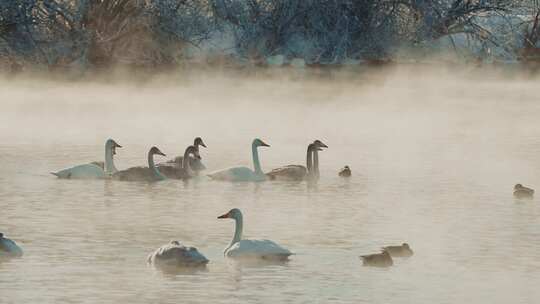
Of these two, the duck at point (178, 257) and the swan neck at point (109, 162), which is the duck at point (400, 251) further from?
the swan neck at point (109, 162)

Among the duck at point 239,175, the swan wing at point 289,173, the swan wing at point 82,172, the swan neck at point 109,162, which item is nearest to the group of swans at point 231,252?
the duck at point 239,175

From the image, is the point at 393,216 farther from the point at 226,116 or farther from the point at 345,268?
the point at 226,116

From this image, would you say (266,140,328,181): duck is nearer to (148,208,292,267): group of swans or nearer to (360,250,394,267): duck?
(148,208,292,267): group of swans

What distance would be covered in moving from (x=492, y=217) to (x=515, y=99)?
668 inches

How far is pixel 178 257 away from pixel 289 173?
6248 millimetres

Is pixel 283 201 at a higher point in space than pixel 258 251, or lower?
lower

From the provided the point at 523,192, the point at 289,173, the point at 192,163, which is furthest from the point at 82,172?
the point at 523,192

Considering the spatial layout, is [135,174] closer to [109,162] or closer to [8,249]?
[109,162]

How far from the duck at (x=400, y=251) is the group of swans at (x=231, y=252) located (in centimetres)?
73

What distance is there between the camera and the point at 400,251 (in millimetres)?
11938

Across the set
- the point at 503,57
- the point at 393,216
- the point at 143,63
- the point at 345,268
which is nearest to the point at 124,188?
the point at 393,216

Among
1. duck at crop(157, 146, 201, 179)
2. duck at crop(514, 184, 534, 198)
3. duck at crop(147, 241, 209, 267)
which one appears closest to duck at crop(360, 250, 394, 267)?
duck at crop(147, 241, 209, 267)

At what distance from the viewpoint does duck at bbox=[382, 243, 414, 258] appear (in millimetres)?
11875

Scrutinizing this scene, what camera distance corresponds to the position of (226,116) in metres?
26.3
